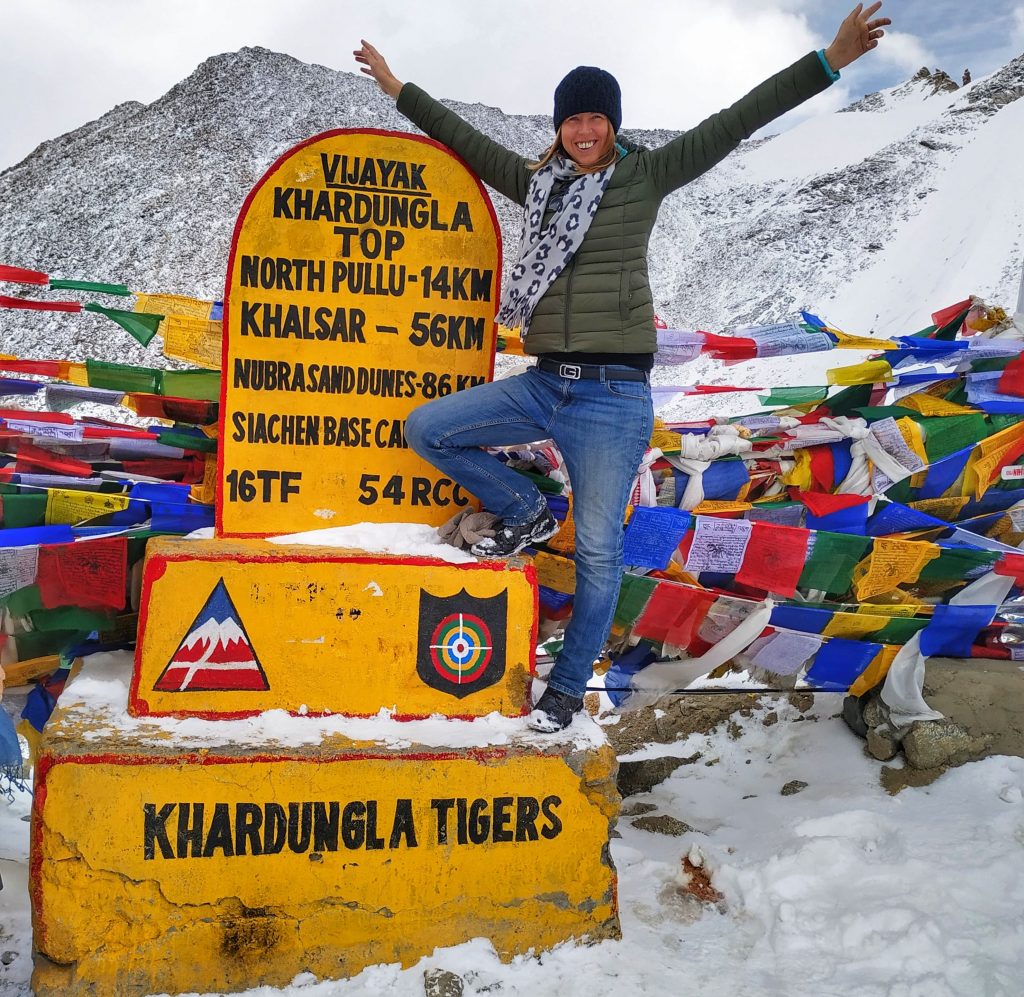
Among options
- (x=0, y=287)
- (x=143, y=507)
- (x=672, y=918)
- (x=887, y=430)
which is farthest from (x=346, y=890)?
(x=0, y=287)

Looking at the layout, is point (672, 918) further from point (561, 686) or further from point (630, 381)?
point (630, 381)

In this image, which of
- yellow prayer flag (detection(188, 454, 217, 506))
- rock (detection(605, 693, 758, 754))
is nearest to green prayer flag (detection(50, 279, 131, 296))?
yellow prayer flag (detection(188, 454, 217, 506))

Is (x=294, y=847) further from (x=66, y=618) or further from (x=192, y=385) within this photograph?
(x=192, y=385)

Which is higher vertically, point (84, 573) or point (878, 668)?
point (84, 573)

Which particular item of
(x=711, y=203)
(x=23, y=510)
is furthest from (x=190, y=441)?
(x=711, y=203)

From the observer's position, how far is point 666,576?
384 cm

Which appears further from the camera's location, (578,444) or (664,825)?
(664,825)

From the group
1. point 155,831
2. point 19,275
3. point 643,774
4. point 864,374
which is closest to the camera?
point 155,831

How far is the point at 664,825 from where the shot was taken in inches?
149

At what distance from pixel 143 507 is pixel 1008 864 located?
11.3 feet

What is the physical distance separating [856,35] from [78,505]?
3.21 metres

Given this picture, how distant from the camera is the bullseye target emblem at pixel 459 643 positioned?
3.06 m

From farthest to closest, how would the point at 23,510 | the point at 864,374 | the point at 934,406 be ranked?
the point at 934,406
the point at 864,374
the point at 23,510

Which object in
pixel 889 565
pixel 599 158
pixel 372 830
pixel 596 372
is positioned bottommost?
pixel 372 830
